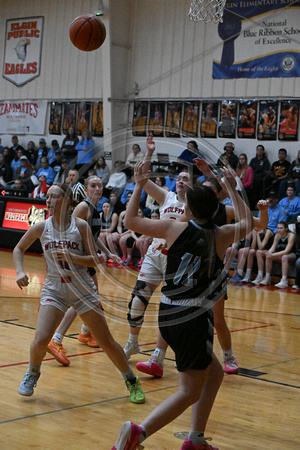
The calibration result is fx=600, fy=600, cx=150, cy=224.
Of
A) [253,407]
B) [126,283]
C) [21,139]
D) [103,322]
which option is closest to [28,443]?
[103,322]

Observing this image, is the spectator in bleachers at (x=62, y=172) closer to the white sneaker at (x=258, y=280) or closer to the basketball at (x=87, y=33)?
the white sneaker at (x=258, y=280)

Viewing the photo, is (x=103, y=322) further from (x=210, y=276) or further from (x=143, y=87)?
(x=143, y=87)

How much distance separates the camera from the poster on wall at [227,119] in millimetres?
15477

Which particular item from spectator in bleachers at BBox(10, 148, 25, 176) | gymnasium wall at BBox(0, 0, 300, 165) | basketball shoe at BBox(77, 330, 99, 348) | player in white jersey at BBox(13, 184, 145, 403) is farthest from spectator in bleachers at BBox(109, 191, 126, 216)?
player in white jersey at BBox(13, 184, 145, 403)

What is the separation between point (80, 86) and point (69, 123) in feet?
3.88

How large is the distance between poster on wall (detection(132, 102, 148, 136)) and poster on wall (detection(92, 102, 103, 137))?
3.75 ft


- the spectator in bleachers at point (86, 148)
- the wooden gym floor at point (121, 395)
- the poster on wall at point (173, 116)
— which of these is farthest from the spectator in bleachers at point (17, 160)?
the wooden gym floor at point (121, 395)

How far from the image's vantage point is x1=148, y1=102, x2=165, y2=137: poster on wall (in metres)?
16.6

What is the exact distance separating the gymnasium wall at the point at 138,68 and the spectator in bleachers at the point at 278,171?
0.71m

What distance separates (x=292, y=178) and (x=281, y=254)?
87.2 inches

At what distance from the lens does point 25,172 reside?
17625 millimetres

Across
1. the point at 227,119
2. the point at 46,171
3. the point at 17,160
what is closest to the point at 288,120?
the point at 227,119

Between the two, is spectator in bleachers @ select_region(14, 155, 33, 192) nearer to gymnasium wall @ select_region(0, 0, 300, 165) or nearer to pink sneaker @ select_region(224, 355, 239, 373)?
gymnasium wall @ select_region(0, 0, 300, 165)

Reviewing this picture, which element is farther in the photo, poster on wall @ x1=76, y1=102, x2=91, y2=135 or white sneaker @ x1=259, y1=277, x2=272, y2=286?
poster on wall @ x1=76, y1=102, x2=91, y2=135
